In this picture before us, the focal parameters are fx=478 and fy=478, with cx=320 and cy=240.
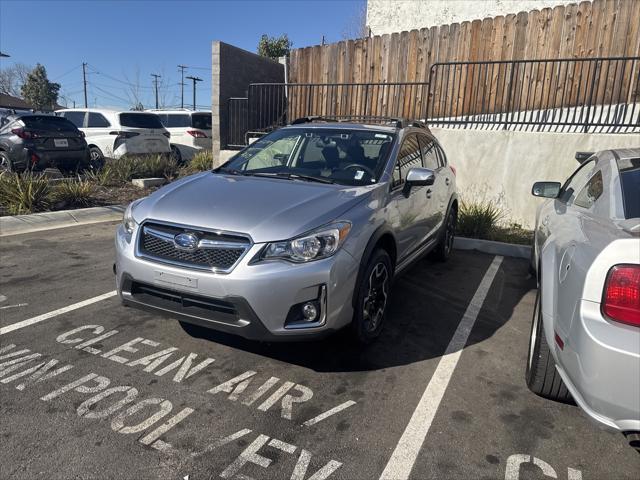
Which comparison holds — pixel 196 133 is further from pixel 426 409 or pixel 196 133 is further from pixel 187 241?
pixel 426 409

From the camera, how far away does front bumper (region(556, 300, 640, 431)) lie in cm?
193

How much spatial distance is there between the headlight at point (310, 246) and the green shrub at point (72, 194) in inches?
269

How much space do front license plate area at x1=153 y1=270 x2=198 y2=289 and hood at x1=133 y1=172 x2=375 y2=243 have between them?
0.35 metres

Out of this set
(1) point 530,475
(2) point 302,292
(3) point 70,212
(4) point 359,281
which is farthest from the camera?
(3) point 70,212

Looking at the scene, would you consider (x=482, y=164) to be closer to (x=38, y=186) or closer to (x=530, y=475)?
(x=530, y=475)

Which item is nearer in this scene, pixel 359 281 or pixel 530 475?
pixel 530 475

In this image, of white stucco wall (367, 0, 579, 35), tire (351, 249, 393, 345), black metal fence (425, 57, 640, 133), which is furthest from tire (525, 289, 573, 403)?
white stucco wall (367, 0, 579, 35)

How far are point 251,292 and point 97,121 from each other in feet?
40.1

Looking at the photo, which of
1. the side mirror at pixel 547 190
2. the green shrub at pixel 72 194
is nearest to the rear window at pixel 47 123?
the green shrub at pixel 72 194

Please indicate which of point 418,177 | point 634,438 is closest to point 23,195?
point 418,177

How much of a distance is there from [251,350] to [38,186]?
635cm

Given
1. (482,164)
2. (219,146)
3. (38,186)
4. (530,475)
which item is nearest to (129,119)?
(219,146)

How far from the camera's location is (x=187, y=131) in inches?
594

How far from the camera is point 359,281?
10.7 ft
